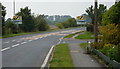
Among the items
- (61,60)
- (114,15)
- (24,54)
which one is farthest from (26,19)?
(61,60)

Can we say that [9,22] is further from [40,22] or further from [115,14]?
[115,14]

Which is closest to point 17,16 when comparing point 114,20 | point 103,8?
point 103,8

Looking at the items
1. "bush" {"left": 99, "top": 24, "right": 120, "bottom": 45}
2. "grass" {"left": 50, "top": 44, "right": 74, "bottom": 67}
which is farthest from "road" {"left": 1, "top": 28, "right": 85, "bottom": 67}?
"bush" {"left": 99, "top": 24, "right": 120, "bottom": 45}

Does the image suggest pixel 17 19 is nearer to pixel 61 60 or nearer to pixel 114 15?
pixel 114 15

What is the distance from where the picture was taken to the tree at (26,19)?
59188mm

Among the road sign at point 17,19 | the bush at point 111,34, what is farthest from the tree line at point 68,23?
the bush at point 111,34

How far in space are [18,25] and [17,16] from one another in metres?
Answer: 2.50

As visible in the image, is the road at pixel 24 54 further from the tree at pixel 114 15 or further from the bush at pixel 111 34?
the tree at pixel 114 15

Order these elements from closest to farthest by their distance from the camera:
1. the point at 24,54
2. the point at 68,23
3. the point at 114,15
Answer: the point at 114,15
the point at 24,54
the point at 68,23

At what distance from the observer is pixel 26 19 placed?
5922cm

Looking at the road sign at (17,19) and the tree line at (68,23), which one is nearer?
the road sign at (17,19)

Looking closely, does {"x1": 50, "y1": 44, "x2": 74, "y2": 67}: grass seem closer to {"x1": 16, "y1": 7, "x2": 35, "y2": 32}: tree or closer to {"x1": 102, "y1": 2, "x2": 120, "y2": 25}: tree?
{"x1": 102, "y1": 2, "x2": 120, "y2": 25}: tree

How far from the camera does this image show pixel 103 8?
4091cm

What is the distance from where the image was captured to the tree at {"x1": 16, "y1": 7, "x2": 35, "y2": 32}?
59.2m
